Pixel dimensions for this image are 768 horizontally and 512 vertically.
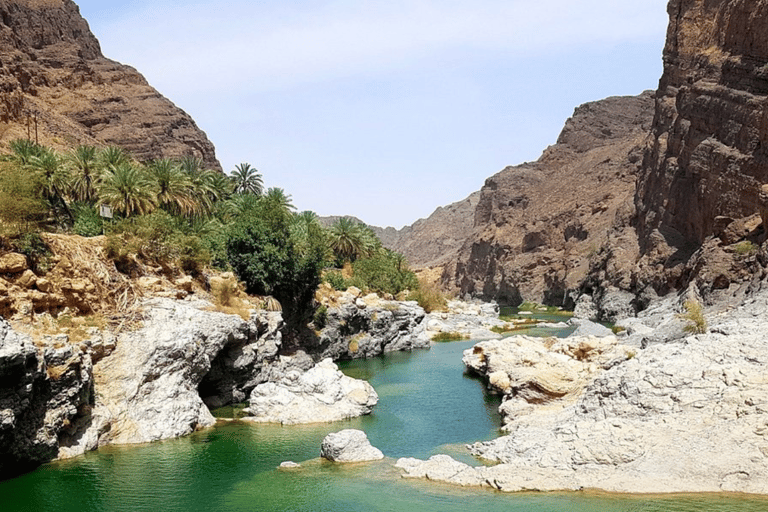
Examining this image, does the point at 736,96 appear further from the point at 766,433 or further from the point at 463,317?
the point at 766,433

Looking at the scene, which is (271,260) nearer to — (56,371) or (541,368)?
(541,368)

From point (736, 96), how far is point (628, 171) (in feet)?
206

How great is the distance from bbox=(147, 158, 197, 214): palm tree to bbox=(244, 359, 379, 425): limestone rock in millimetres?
20346

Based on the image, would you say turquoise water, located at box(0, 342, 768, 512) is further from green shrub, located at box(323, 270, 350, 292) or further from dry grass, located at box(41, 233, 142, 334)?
green shrub, located at box(323, 270, 350, 292)

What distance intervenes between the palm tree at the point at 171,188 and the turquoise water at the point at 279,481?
910 inches

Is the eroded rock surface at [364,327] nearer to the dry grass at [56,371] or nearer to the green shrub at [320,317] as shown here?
the green shrub at [320,317]

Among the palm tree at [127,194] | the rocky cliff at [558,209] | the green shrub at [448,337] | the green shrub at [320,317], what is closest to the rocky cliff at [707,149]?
the rocky cliff at [558,209]

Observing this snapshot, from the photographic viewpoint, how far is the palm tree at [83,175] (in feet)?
152

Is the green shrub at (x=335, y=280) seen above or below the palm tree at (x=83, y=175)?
below

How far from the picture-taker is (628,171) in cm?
12619

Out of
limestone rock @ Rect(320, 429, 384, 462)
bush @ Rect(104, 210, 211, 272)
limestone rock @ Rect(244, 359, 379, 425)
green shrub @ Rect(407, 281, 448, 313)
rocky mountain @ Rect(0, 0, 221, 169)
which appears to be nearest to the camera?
limestone rock @ Rect(320, 429, 384, 462)

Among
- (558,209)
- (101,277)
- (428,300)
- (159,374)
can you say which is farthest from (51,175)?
(558,209)

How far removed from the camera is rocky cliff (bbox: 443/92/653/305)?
121m

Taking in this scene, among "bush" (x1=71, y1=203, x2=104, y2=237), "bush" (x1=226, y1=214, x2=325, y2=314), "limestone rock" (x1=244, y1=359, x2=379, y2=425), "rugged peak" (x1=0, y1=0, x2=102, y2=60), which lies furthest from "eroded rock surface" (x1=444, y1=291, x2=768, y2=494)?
"rugged peak" (x1=0, y1=0, x2=102, y2=60)
